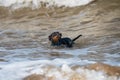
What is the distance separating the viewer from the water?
7301mm

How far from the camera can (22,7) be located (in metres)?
17.5

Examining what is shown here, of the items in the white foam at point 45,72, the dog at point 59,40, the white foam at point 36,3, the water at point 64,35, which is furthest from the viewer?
the white foam at point 36,3

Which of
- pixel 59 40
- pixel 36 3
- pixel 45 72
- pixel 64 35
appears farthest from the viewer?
pixel 36 3

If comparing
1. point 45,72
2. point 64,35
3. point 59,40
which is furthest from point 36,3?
point 45,72

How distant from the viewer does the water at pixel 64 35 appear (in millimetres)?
7301

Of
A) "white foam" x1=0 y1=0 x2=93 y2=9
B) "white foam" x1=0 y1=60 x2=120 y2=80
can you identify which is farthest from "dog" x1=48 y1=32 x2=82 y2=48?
"white foam" x1=0 y1=0 x2=93 y2=9

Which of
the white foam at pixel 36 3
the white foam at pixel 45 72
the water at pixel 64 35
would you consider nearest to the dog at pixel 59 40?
the water at pixel 64 35

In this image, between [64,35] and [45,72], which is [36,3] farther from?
[45,72]

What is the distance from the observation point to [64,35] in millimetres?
11773

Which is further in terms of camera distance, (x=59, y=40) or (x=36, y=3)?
(x=36, y=3)

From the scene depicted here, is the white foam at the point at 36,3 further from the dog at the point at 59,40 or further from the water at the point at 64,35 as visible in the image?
the dog at the point at 59,40

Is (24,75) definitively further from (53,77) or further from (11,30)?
(11,30)

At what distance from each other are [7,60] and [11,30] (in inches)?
193

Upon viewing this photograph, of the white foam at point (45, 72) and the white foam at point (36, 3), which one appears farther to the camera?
the white foam at point (36, 3)
